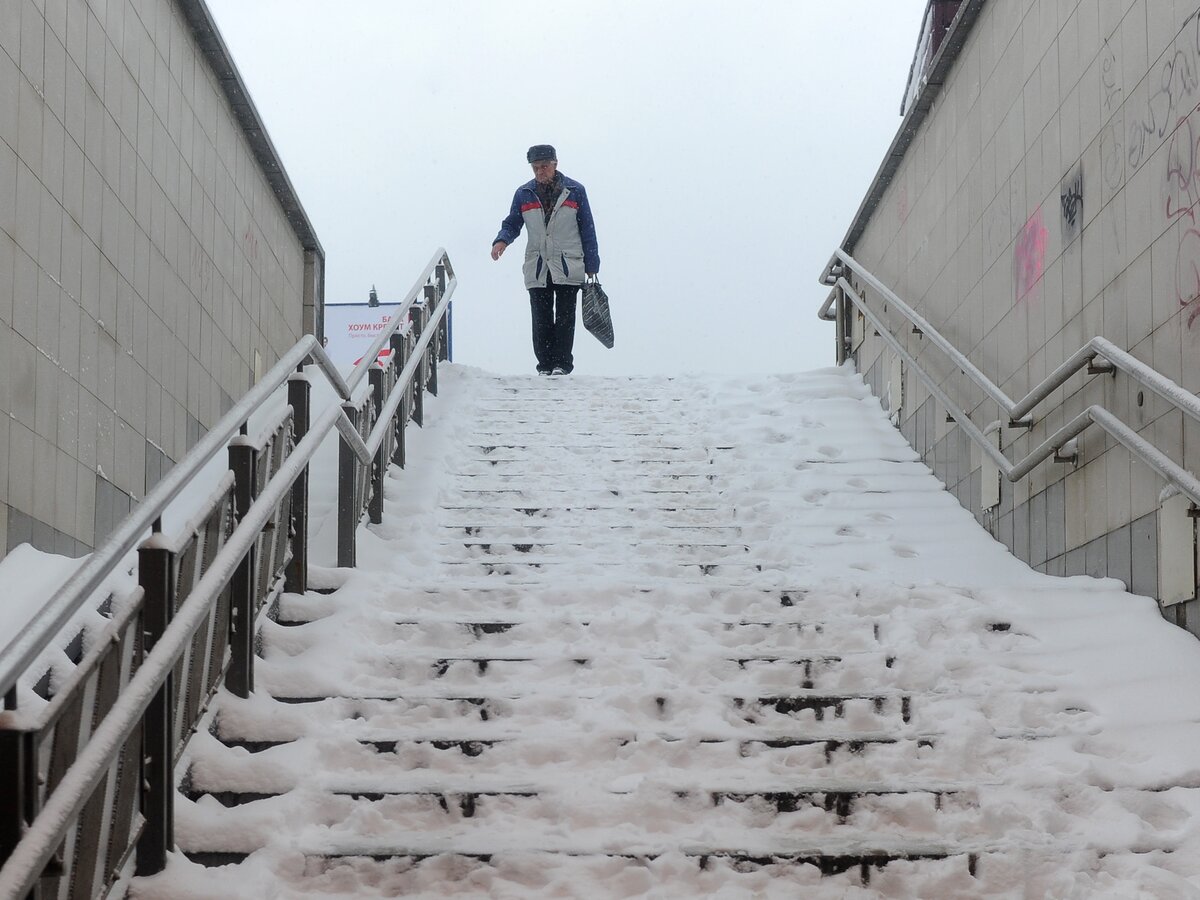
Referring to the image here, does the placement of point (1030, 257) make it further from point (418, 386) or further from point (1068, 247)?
point (418, 386)

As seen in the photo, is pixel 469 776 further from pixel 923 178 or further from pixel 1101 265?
pixel 923 178

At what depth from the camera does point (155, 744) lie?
3098 millimetres

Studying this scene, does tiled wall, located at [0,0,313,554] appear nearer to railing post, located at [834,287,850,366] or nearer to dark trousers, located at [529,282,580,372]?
dark trousers, located at [529,282,580,372]

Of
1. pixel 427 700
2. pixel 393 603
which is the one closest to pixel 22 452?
pixel 393 603

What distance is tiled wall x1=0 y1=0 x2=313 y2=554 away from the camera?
15.1 feet

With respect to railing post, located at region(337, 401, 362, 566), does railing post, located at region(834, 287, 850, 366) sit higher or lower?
higher

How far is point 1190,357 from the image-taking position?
4.15 meters

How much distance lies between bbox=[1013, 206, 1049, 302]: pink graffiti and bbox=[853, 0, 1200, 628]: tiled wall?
1 cm

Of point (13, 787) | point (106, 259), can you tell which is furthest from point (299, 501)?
point (13, 787)

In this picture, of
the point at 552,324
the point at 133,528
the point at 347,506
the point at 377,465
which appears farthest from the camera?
the point at 552,324

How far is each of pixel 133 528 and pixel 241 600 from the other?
954mm

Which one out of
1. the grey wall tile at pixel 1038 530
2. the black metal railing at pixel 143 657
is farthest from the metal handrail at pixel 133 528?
the grey wall tile at pixel 1038 530

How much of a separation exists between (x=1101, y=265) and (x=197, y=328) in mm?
4368

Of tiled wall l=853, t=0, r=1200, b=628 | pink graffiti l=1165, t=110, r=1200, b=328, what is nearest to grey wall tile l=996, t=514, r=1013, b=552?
tiled wall l=853, t=0, r=1200, b=628
